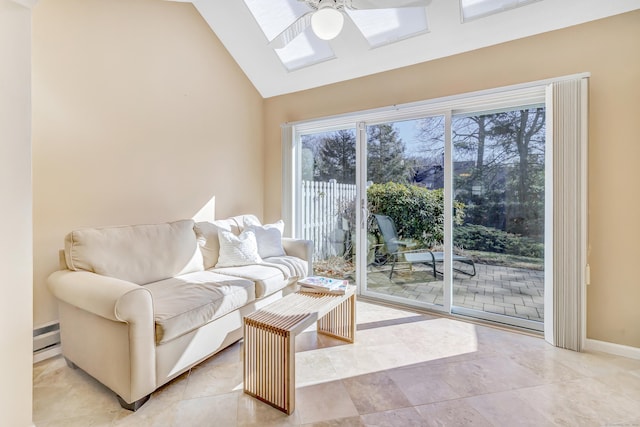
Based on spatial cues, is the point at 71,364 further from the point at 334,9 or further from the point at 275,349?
the point at 334,9

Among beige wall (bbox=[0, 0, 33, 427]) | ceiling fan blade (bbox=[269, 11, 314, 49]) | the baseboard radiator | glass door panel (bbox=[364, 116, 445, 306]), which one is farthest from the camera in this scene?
glass door panel (bbox=[364, 116, 445, 306])

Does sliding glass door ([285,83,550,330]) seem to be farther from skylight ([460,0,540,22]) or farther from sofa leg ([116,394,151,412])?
sofa leg ([116,394,151,412])

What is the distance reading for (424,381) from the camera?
1.89 metres

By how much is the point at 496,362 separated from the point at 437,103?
226cm

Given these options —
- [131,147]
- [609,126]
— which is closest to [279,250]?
[131,147]

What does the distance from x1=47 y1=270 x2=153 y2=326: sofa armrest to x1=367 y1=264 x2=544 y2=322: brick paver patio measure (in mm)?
2433

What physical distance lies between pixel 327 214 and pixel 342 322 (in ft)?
5.16

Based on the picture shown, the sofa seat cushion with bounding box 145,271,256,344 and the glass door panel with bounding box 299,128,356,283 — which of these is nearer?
the sofa seat cushion with bounding box 145,271,256,344

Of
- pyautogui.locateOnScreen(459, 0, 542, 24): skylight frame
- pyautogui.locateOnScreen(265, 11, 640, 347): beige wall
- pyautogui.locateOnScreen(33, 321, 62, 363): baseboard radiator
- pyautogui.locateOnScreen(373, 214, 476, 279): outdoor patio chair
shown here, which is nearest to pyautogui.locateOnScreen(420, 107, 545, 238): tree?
pyautogui.locateOnScreen(265, 11, 640, 347): beige wall

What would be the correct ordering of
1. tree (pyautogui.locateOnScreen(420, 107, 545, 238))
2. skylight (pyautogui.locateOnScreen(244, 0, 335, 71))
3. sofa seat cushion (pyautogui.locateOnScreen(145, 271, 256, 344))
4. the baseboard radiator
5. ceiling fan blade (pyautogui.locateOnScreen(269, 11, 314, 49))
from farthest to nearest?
skylight (pyautogui.locateOnScreen(244, 0, 335, 71)) < tree (pyautogui.locateOnScreen(420, 107, 545, 238)) < ceiling fan blade (pyautogui.locateOnScreen(269, 11, 314, 49)) < the baseboard radiator < sofa seat cushion (pyautogui.locateOnScreen(145, 271, 256, 344))

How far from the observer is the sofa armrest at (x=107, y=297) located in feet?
4.97

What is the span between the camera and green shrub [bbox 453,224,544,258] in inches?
104

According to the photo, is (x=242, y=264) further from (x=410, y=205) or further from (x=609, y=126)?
(x=609, y=126)

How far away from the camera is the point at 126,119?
2.60 metres
